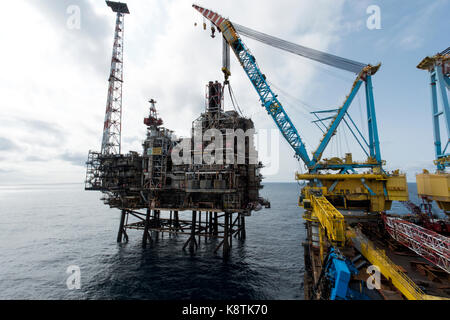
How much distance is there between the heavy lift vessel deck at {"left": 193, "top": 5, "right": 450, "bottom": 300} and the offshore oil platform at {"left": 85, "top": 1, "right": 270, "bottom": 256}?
Result: 344 inches

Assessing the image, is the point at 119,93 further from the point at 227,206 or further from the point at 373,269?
the point at 373,269

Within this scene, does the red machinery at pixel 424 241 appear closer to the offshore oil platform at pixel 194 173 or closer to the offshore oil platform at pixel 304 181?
the offshore oil platform at pixel 304 181

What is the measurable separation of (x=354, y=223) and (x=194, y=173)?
24.6 m

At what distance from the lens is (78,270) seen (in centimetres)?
2598

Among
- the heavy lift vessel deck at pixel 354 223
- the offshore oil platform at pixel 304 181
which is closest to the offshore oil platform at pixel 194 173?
the offshore oil platform at pixel 304 181

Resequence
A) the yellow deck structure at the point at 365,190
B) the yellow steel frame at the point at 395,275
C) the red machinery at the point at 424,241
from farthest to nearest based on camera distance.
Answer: the yellow deck structure at the point at 365,190, the red machinery at the point at 424,241, the yellow steel frame at the point at 395,275

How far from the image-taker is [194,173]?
29.7 metres

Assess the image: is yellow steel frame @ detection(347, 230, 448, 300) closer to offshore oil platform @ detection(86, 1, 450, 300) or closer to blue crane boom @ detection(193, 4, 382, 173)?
offshore oil platform @ detection(86, 1, 450, 300)

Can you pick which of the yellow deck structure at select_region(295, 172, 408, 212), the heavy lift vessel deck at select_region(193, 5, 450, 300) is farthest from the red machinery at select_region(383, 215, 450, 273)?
the yellow deck structure at select_region(295, 172, 408, 212)

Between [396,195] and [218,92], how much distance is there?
30.6 m

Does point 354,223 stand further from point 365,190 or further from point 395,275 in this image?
point 395,275

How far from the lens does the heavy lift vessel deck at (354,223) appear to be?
516 inches

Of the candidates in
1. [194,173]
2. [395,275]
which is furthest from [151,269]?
[395,275]

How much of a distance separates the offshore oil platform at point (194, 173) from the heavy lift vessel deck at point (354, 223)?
873 cm
